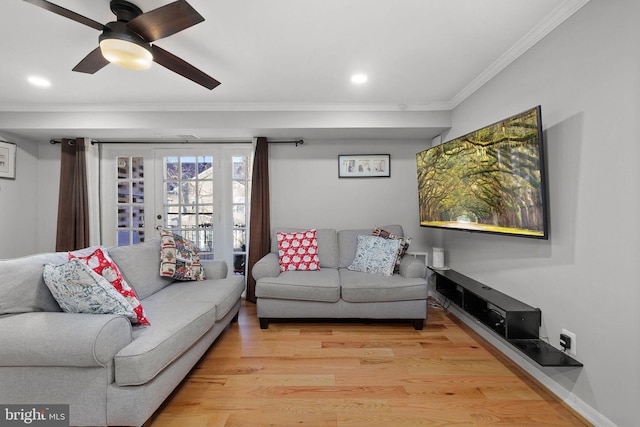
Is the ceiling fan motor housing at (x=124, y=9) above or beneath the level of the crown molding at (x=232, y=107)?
beneath

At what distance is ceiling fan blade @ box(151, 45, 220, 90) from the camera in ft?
5.42

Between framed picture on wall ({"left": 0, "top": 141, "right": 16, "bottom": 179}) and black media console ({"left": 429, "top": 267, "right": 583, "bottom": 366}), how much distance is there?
513 centimetres

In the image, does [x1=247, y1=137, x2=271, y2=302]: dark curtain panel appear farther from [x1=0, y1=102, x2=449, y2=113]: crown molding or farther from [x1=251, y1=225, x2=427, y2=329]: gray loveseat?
[x1=251, y1=225, x2=427, y2=329]: gray loveseat

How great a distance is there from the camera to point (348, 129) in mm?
3105

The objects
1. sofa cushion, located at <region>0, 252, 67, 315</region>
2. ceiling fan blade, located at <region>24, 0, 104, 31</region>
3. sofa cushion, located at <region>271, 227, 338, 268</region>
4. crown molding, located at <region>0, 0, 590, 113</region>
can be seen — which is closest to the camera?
ceiling fan blade, located at <region>24, 0, 104, 31</region>

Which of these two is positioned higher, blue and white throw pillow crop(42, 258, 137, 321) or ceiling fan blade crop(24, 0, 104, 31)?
ceiling fan blade crop(24, 0, 104, 31)

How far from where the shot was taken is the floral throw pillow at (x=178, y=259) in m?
2.50

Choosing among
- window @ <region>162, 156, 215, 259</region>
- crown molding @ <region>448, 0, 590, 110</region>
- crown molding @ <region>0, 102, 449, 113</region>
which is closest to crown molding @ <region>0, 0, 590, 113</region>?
crown molding @ <region>0, 102, 449, 113</region>

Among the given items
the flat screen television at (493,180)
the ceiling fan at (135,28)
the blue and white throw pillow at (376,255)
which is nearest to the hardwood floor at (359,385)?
the blue and white throw pillow at (376,255)

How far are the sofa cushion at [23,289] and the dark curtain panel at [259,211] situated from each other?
2.01m

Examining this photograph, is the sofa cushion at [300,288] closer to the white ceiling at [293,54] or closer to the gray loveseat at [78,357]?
the gray loveseat at [78,357]

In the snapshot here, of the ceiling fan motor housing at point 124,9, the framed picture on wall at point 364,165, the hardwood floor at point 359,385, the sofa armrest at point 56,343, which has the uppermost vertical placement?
the ceiling fan motor housing at point 124,9

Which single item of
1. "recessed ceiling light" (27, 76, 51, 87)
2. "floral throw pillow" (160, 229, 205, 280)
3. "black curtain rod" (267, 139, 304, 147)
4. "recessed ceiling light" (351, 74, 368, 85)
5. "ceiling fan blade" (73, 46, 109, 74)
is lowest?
"floral throw pillow" (160, 229, 205, 280)

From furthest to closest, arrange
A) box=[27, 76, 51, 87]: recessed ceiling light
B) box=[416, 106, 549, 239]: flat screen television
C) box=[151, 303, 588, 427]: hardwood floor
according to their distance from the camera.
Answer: box=[27, 76, 51, 87]: recessed ceiling light, box=[416, 106, 549, 239]: flat screen television, box=[151, 303, 588, 427]: hardwood floor
